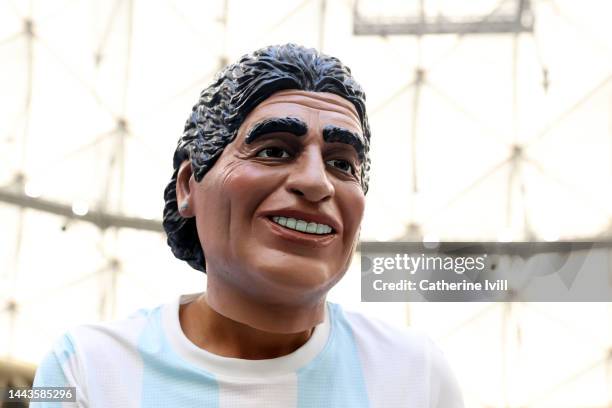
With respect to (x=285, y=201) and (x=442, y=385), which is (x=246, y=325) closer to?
(x=285, y=201)

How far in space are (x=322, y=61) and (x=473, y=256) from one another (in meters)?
3.32

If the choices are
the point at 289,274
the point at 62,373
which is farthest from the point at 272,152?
the point at 62,373

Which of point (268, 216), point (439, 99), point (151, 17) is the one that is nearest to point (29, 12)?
point (151, 17)

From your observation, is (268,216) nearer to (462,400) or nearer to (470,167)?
(462,400)

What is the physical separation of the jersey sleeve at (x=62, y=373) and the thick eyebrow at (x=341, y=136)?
0.79 metres

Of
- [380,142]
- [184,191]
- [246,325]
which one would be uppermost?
[380,142]

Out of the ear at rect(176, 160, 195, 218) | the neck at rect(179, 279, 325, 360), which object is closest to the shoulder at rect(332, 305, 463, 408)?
the neck at rect(179, 279, 325, 360)

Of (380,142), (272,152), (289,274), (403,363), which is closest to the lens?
(289,274)

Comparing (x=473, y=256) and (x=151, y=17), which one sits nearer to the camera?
(x=473, y=256)

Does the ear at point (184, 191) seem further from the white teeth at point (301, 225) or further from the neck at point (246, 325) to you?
the white teeth at point (301, 225)

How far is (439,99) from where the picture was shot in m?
6.12

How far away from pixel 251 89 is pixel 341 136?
0.81 ft

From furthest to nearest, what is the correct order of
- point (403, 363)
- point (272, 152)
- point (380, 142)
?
point (380, 142) < point (403, 363) < point (272, 152)

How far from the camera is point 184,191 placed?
1913 millimetres
